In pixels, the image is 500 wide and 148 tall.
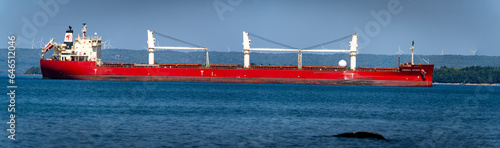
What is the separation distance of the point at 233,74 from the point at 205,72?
428 cm

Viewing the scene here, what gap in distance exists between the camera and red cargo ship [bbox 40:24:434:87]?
86.6m

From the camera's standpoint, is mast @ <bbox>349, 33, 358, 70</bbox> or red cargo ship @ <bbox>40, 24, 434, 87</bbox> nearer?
red cargo ship @ <bbox>40, 24, 434, 87</bbox>

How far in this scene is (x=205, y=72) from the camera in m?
89.6

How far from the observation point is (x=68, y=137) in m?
26.1

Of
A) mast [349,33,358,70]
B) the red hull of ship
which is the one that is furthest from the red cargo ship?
mast [349,33,358,70]

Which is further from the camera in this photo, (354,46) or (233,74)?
(354,46)

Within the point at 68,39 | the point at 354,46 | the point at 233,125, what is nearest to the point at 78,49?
the point at 68,39

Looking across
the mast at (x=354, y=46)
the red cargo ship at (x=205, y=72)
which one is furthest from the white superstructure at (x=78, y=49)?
the mast at (x=354, y=46)

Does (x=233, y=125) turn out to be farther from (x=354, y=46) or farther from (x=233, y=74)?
(x=354, y=46)

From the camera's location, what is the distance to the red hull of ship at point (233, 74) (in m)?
86.5

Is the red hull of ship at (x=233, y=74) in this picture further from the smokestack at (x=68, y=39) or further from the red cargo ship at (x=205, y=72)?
the smokestack at (x=68, y=39)

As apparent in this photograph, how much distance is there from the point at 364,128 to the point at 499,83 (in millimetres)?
160744

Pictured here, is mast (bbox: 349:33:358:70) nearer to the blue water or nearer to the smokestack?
the smokestack

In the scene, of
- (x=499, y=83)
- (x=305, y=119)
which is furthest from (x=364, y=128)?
(x=499, y=83)
